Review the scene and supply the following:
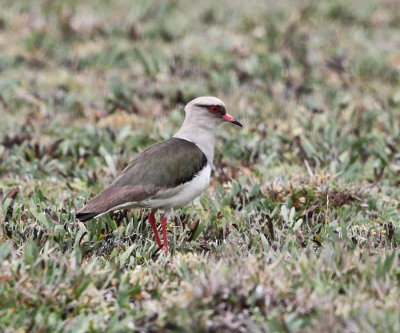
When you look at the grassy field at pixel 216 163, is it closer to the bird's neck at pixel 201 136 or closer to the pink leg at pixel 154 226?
the pink leg at pixel 154 226

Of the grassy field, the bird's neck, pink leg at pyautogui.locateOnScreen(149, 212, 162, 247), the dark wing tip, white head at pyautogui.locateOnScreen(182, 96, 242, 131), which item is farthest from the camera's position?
white head at pyautogui.locateOnScreen(182, 96, 242, 131)

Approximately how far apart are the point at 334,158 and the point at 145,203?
3133mm

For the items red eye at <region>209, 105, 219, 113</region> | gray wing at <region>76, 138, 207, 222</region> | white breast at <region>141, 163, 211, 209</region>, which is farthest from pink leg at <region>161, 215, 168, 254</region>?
red eye at <region>209, 105, 219, 113</region>

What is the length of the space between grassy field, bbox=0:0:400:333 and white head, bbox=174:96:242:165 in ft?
2.28

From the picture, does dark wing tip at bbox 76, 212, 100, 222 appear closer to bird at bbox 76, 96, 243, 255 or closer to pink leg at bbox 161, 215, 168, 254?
bird at bbox 76, 96, 243, 255

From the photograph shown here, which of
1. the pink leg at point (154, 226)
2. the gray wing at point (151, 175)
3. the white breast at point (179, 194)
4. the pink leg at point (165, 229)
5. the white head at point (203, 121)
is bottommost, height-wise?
the pink leg at point (154, 226)

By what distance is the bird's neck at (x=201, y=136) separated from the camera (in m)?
6.59

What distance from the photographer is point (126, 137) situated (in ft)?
29.5

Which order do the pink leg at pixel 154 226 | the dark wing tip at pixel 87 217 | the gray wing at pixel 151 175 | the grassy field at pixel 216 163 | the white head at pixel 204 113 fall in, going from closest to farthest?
the grassy field at pixel 216 163
the dark wing tip at pixel 87 217
the gray wing at pixel 151 175
the pink leg at pixel 154 226
the white head at pixel 204 113

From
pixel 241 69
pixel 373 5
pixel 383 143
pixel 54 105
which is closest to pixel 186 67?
pixel 241 69

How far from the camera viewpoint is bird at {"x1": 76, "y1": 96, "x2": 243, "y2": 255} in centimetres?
579

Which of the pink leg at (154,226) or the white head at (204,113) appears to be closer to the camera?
the pink leg at (154,226)

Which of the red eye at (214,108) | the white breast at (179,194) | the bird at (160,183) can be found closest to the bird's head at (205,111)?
the red eye at (214,108)

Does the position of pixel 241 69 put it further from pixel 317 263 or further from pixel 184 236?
pixel 317 263
